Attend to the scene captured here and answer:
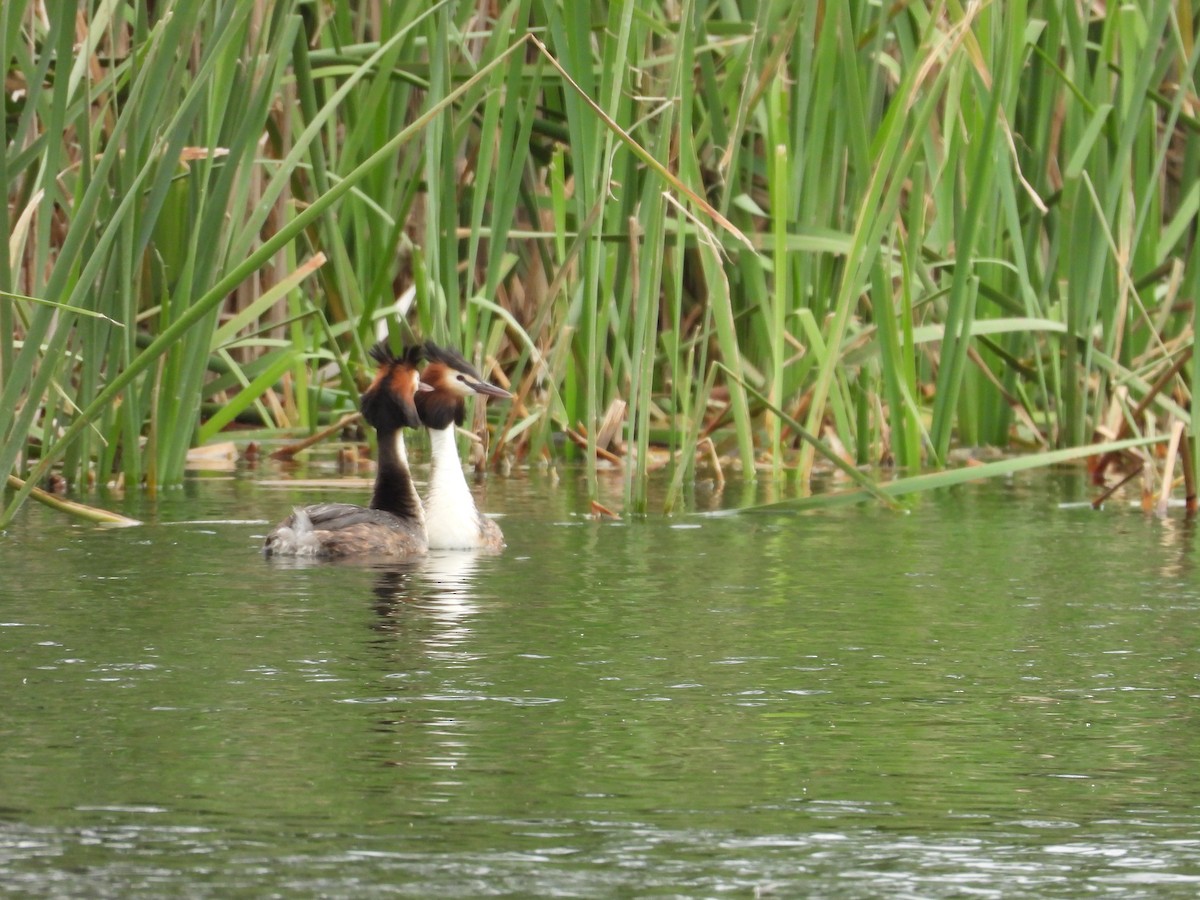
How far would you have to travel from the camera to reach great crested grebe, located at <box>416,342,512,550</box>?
518cm

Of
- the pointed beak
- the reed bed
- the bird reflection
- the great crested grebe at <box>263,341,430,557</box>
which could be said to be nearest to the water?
the bird reflection

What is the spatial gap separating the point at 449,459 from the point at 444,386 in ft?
1.12

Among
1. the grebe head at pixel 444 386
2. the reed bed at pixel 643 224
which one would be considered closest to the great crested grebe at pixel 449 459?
the grebe head at pixel 444 386

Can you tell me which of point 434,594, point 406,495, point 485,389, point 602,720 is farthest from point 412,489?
point 602,720

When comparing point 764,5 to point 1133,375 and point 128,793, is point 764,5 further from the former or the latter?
point 128,793

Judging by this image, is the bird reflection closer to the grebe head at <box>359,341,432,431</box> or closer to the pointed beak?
the grebe head at <box>359,341,432,431</box>

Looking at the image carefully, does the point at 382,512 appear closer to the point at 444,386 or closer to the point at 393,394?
the point at 393,394

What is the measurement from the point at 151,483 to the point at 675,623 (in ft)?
8.22

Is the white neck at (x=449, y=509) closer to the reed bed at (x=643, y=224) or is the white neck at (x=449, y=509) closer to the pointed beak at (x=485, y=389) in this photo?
the pointed beak at (x=485, y=389)

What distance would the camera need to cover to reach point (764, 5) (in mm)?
5328

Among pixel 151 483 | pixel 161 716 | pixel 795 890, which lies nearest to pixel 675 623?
pixel 161 716

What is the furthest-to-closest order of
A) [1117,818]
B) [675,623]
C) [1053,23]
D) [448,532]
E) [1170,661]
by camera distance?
1. [1053,23]
2. [448,532]
3. [675,623]
4. [1170,661]
5. [1117,818]

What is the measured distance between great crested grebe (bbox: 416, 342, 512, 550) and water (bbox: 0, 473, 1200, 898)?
0.14 m

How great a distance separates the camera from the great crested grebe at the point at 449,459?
5180 millimetres
